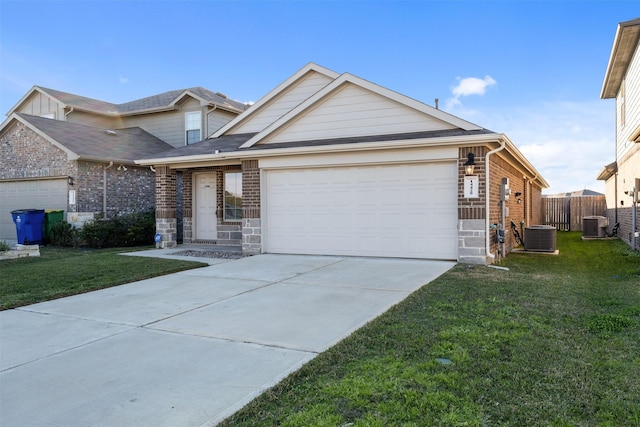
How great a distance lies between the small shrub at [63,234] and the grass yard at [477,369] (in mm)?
12416

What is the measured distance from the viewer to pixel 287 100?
14.4 meters

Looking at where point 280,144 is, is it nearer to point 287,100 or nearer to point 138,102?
point 287,100

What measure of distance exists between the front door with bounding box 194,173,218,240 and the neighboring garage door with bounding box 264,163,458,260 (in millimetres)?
3499

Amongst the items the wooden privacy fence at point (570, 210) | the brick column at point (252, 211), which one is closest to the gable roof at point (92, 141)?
the brick column at point (252, 211)

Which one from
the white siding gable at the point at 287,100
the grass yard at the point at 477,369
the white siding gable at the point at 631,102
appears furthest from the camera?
the white siding gable at the point at 287,100

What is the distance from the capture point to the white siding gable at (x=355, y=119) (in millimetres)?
10609

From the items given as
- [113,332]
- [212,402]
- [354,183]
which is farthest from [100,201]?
[212,402]

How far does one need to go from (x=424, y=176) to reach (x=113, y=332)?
732 centimetres

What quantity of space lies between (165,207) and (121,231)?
7.86ft

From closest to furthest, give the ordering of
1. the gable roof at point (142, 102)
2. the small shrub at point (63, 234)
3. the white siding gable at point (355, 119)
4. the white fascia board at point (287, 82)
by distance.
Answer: the white siding gable at point (355, 119) → the white fascia board at point (287, 82) → the small shrub at point (63, 234) → the gable roof at point (142, 102)

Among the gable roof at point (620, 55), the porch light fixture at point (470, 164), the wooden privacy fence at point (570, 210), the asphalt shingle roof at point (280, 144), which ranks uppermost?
the gable roof at point (620, 55)

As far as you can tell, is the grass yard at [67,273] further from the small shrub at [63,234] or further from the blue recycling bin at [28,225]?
the blue recycling bin at [28,225]

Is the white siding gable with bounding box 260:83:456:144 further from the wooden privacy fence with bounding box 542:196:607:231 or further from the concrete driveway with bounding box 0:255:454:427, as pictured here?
the wooden privacy fence with bounding box 542:196:607:231

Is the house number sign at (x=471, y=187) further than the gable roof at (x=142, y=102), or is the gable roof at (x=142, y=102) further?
the gable roof at (x=142, y=102)
